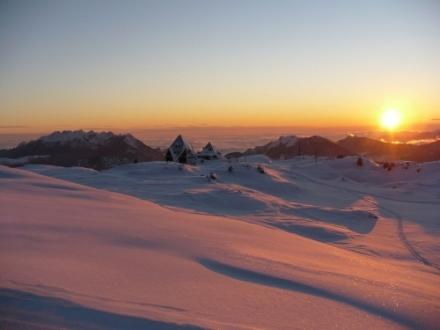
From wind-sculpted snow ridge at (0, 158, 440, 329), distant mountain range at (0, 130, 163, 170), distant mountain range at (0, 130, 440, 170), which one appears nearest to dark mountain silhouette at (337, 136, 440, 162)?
distant mountain range at (0, 130, 440, 170)

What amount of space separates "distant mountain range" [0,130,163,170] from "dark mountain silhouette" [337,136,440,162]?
→ 6263 centimetres

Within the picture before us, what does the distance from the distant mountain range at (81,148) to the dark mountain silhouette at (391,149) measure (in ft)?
205

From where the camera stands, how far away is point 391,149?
416ft

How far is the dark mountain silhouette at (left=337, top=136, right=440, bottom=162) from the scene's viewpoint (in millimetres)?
90562

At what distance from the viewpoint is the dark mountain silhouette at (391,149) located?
3565 inches

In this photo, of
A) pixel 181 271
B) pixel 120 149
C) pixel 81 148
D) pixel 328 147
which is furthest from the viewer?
pixel 81 148

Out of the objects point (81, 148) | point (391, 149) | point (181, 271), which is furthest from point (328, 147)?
point (181, 271)

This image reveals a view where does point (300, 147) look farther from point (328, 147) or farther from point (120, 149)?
point (120, 149)

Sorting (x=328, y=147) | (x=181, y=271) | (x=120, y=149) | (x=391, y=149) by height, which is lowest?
(x=120, y=149)

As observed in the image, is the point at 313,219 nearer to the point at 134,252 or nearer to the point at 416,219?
the point at 416,219

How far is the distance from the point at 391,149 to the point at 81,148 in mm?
112610

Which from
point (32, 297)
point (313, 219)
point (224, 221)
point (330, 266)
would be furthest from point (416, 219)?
point (32, 297)

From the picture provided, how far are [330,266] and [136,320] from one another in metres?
4.37

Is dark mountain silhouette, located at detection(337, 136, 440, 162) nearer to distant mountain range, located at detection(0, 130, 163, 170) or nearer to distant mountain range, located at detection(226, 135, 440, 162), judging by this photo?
distant mountain range, located at detection(226, 135, 440, 162)
